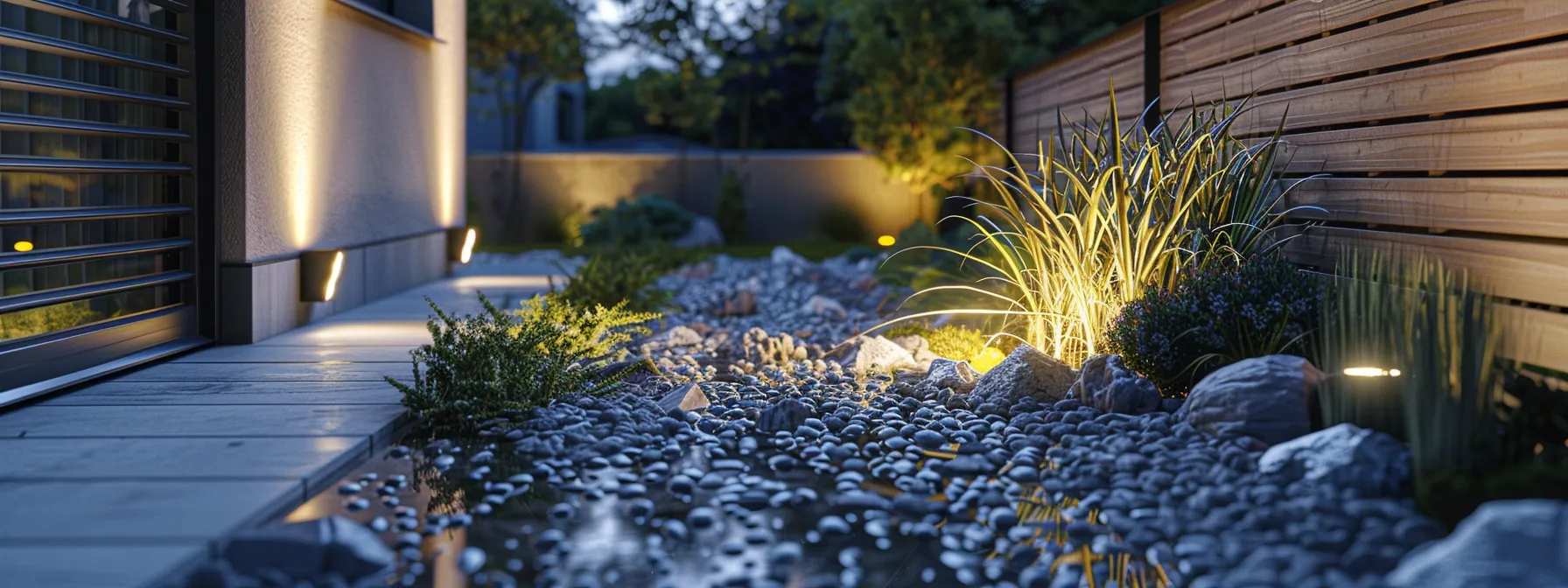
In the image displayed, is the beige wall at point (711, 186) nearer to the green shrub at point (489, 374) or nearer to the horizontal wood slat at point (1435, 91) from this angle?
the horizontal wood slat at point (1435, 91)

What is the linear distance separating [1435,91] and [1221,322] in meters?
0.91

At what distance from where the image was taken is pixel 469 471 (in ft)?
10.3

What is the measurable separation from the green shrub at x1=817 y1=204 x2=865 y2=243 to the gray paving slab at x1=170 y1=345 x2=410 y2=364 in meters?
9.52

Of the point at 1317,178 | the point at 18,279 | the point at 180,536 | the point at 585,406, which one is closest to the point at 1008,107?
the point at 1317,178

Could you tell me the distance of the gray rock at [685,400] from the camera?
391 cm

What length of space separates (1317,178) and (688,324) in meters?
3.06

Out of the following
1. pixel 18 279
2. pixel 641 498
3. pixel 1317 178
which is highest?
pixel 1317 178

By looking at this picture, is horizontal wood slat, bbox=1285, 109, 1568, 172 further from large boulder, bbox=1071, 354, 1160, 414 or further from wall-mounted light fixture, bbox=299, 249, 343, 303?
wall-mounted light fixture, bbox=299, 249, 343, 303

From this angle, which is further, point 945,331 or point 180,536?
point 945,331

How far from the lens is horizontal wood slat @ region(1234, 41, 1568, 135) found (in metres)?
3.13

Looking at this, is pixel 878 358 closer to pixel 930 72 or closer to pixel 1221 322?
pixel 1221 322

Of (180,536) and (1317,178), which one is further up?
(1317,178)

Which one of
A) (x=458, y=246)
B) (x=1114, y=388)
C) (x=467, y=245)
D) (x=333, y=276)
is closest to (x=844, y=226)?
(x=467, y=245)

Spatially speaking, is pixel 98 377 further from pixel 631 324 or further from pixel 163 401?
pixel 631 324
